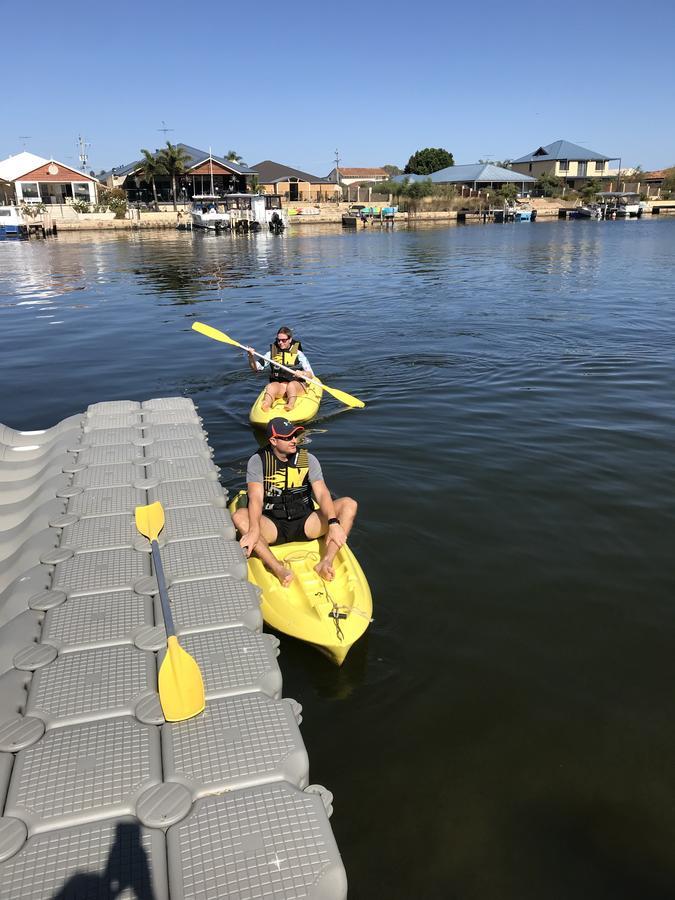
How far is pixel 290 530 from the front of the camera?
5.79 metres

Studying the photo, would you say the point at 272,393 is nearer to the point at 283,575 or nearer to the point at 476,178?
the point at 283,575

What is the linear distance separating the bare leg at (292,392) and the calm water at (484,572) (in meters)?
0.71

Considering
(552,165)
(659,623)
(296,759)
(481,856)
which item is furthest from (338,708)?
(552,165)

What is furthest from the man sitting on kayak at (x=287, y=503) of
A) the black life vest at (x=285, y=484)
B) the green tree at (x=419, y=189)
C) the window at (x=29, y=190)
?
the green tree at (x=419, y=189)

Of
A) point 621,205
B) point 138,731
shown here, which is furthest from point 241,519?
point 621,205

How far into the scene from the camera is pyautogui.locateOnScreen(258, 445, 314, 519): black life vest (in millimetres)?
5711

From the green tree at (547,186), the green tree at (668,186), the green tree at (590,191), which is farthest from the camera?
the green tree at (668,186)

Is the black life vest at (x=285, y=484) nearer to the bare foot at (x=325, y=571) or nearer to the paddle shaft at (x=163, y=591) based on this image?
the bare foot at (x=325, y=571)

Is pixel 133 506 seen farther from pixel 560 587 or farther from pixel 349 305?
pixel 349 305

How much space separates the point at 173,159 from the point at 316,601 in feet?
234

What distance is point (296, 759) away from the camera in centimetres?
301

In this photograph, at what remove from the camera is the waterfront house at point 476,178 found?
288ft

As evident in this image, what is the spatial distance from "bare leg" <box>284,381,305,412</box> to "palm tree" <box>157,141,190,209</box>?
63726mm

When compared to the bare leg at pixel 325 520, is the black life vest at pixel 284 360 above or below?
above
